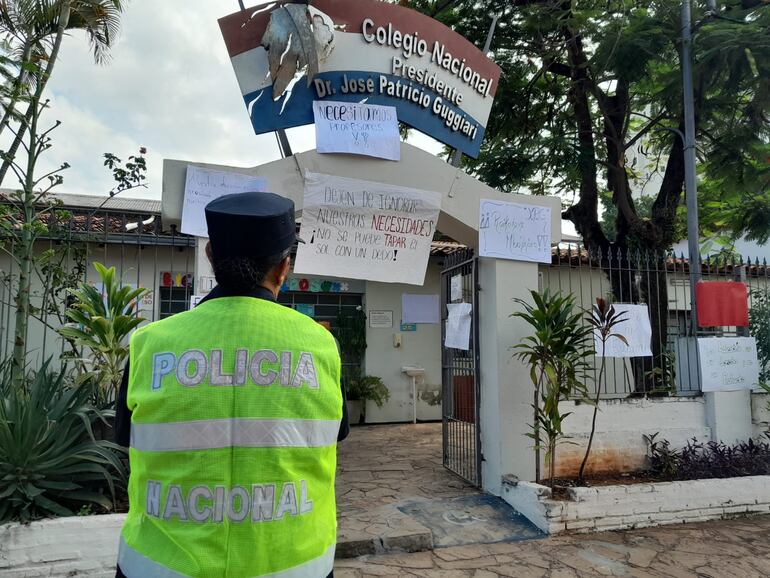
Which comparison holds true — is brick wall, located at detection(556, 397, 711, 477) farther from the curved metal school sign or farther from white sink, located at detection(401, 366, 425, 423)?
white sink, located at detection(401, 366, 425, 423)

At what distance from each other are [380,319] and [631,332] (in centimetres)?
540

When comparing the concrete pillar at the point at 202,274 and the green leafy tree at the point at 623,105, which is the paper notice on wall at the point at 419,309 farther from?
the concrete pillar at the point at 202,274

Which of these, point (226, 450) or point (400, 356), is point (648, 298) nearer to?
point (400, 356)

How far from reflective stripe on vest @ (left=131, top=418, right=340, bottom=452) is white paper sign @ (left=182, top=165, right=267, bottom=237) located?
314 cm

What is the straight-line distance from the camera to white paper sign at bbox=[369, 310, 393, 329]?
34.7 ft

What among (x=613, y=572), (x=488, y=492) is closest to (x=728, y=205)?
(x=488, y=492)

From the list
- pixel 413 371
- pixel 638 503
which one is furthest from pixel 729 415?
pixel 413 371

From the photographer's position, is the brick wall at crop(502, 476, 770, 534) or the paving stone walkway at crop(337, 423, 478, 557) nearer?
the paving stone walkway at crop(337, 423, 478, 557)

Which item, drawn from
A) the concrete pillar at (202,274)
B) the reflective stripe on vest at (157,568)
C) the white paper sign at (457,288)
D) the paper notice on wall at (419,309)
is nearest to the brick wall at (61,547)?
the concrete pillar at (202,274)

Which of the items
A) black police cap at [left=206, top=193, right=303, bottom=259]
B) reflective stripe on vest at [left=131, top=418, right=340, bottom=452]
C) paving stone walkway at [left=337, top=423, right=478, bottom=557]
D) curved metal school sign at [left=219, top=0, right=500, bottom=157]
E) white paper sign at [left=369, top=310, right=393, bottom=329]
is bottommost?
paving stone walkway at [left=337, top=423, right=478, bottom=557]

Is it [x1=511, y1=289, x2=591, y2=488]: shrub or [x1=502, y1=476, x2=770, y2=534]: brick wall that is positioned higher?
[x1=511, y1=289, x2=591, y2=488]: shrub

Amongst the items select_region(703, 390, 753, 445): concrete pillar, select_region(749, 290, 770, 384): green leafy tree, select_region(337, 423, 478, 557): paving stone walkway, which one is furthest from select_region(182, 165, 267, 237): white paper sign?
select_region(749, 290, 770, 384): green leafy tree

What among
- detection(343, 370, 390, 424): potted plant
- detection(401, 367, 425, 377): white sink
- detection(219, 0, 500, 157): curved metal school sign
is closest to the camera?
detection(219, 0, 500, 157): curved metal school sign

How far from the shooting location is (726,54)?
6.38 meters
